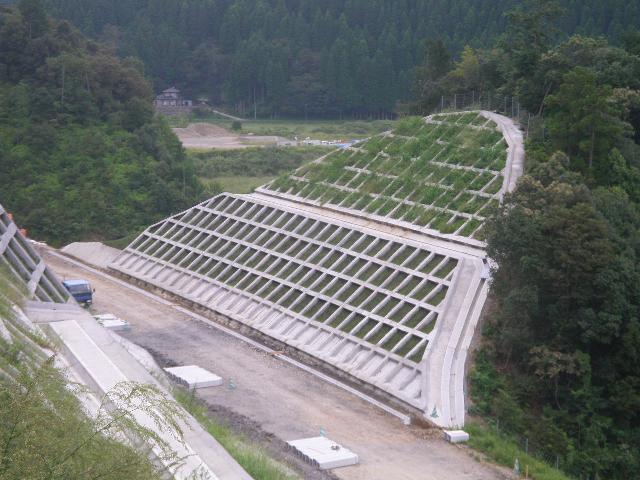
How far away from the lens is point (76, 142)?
52375 mm

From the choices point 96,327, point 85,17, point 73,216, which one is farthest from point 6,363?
point 85,17

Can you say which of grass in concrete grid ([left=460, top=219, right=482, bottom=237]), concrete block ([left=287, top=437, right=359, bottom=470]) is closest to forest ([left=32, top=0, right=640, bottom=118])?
grass in concrete grid ([left=460, top=219, right=482, bottom=237])

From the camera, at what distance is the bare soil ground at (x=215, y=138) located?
7950cm

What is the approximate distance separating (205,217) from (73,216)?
26.1ft

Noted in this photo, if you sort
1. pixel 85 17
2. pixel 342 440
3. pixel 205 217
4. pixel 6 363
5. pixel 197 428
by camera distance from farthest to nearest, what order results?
1. pixel 85 17
2. pixel 205 217
3. pixel 342 440
4. pixel 197 428
5. pixel 6 363

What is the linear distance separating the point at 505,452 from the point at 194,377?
10.2 meters

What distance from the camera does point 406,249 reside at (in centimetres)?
3534

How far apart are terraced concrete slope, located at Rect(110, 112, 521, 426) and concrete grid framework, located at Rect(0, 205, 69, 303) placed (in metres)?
8.50

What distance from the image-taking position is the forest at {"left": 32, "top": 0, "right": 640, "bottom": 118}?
93.1 m

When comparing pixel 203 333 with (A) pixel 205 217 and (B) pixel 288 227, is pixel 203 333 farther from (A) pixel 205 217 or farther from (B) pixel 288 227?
(A) pixel 205 217

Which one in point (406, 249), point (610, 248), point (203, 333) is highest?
point (610, 248)

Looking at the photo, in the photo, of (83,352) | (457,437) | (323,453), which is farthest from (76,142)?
(457,437)

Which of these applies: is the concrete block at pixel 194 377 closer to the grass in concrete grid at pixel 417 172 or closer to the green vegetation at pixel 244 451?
the green vegetation at pixel 244 451

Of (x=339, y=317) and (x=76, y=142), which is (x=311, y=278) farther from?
(x=76, y=142)
